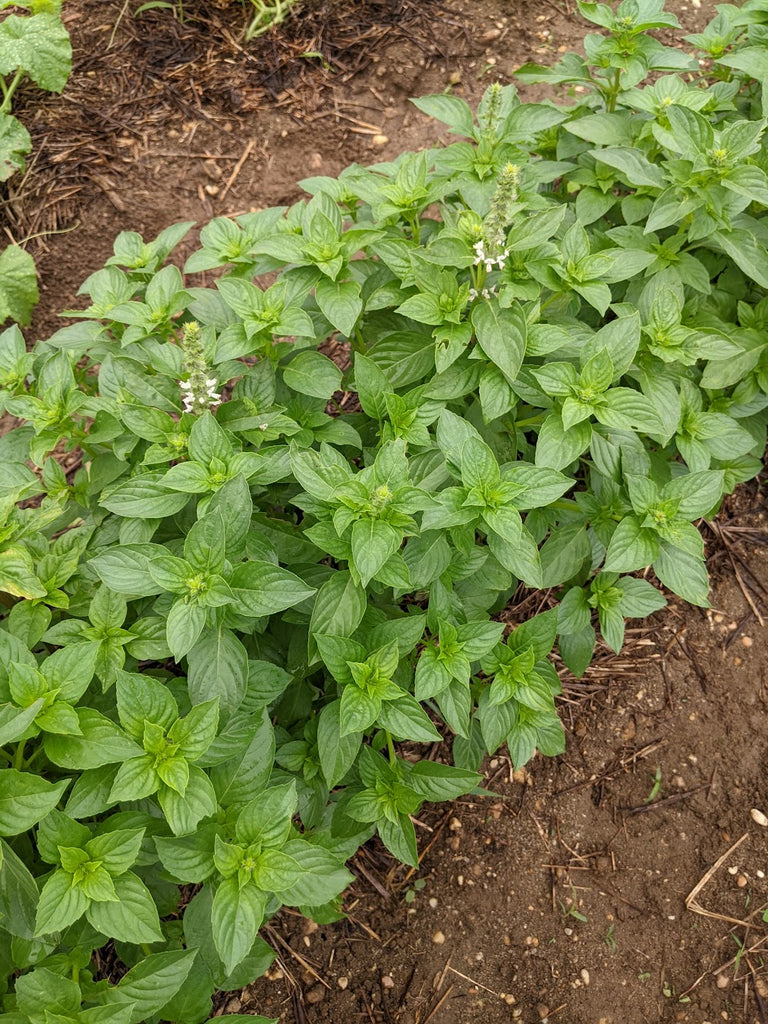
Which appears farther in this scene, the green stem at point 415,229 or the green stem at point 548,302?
the green stem at point 415,229

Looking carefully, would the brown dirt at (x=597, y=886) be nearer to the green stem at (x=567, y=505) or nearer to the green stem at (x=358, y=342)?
the green stem at (x=567, y=505)

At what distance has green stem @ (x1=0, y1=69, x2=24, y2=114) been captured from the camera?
446 centimetres

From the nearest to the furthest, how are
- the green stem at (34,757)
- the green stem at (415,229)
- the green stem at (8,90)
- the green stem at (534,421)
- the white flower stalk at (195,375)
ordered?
the green stem at (34,757) → the white flower stalk at (195,375) → the green stem at (534,421) → the green stem at (415,229) → the green stem at (8,90)

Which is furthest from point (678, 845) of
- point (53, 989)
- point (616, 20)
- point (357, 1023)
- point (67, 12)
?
point (67, 12)

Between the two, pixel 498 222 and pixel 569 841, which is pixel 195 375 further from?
pixel 569 841

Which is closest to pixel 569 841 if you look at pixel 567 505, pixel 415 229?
pixel 567 505

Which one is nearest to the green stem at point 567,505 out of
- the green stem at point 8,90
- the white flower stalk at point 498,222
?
the white flower stalk at point 498,222

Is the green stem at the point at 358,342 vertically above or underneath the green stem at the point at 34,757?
above

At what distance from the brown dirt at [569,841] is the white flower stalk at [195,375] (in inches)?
76.2

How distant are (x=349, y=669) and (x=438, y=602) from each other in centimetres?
39

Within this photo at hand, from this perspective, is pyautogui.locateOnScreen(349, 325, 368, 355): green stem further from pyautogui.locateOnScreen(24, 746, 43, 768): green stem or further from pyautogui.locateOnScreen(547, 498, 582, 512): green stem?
pyautogui.locateOnScreen(24, 746, 43, 768): green stem

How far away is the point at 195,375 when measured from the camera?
7.55 feet

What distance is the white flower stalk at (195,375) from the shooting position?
7.27 feet

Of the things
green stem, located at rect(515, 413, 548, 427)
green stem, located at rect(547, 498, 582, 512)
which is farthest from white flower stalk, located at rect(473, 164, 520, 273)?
green stem, located at rect(547, 498, 582, 512)
